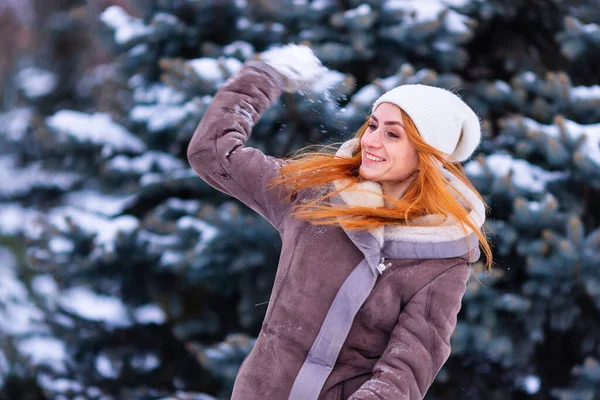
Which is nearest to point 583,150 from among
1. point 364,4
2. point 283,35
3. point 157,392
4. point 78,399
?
point 364,4

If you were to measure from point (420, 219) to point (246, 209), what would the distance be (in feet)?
7.12

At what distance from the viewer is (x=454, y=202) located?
1.79 metres

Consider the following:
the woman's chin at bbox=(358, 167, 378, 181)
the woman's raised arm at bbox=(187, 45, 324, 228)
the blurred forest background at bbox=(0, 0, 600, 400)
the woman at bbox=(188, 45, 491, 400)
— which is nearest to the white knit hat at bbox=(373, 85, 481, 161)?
the woman at bbox=(188, 45, 491, 400)

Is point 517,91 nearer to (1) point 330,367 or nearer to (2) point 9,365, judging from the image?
(1) point 330,367

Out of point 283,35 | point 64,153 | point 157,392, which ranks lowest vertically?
point 157,392

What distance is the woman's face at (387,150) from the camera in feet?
6.07

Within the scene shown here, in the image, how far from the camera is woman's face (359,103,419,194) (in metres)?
1.85

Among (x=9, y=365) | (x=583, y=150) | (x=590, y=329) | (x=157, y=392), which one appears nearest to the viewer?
(x=583, y=150)

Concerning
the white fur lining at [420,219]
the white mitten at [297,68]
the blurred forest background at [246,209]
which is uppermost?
the white mitten at [297,68]

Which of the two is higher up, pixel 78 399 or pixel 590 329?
pixel 590 329

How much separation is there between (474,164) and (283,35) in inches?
49.9

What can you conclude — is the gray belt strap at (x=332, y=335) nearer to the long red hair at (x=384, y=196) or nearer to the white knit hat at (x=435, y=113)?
the long red hair at (x=384, y=196)

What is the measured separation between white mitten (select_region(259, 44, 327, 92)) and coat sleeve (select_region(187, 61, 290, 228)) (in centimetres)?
2

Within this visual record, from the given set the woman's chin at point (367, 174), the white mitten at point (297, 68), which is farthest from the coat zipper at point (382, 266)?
the white mitten at point (297, 68)
